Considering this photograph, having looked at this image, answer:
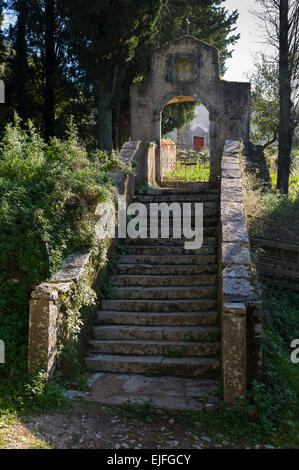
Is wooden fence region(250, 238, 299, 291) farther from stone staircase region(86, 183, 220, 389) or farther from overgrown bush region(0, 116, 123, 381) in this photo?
overgrown bush region(0, 116, 123, 381)

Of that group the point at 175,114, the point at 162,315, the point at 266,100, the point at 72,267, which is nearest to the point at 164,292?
the point at 162,315

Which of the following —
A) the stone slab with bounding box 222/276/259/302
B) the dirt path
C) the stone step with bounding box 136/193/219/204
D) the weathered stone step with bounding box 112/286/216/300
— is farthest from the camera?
the stone step with bounding box 136/193/219/204

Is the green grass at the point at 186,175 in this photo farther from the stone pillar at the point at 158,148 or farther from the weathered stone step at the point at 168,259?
the weathered stone step at the point at 168,259

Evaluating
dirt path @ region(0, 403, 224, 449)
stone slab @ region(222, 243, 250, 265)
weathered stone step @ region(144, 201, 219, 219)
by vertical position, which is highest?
weathered stone step @ region(144, 201, 219, 219)

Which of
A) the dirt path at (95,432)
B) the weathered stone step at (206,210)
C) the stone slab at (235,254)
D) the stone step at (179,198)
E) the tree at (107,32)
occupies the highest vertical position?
the tree at (107,32)

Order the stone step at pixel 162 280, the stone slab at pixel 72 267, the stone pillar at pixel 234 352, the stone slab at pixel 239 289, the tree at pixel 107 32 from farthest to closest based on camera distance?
the tree at pixel 107 32, the stone step at pixel 162 280, the stone slab at pixel 72 267, the stone slab at pixel 239 289, the stone pillar at pixel 234 352

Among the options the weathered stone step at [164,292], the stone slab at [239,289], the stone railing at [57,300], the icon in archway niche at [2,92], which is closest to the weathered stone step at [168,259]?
the stone railing at [57,300]

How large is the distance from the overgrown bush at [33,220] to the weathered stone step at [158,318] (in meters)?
0.99

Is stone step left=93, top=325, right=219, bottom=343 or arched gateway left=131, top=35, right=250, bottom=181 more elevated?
arched gateway left=131, top=35, right=250, bottom=181

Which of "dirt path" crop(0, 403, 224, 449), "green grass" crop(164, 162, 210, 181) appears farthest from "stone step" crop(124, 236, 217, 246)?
"green grass" crop(164, 162, 210, 181)

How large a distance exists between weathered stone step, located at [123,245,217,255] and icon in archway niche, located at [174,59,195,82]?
7.31 metres

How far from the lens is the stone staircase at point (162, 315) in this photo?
18.1 ft

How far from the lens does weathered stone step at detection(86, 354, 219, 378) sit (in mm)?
5363

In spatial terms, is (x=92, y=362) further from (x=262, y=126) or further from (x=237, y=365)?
(x=262, y=126)
